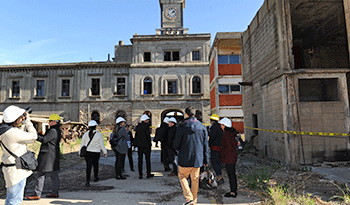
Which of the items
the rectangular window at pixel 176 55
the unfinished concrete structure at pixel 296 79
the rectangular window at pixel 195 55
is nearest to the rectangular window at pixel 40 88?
the rectangular window at pixel 176 55

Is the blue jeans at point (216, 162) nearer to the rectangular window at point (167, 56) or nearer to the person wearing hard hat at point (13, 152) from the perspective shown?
the person wearing hard hat at point (13, 152)

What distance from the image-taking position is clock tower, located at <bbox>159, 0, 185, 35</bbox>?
26878 millimetres

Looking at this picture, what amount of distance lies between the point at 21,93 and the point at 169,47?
57.9 ft

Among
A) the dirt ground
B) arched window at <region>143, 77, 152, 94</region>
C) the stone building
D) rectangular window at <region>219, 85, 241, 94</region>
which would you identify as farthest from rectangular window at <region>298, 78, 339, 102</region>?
arched window at <region>143, 77, 152, 94</region>

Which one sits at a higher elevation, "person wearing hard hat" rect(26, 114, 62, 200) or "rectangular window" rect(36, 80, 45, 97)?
"rectangular window" rect(36, 80, 45, 97)

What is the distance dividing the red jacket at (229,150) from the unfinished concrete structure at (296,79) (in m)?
3.68

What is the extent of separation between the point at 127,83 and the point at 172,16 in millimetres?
9807

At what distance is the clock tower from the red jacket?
23566mm

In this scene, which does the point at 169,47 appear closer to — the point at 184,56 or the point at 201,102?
the point at 184,56

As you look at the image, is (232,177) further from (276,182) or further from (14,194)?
(14,194)

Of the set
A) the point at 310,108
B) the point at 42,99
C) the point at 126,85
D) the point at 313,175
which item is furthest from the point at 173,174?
the point at 42,99

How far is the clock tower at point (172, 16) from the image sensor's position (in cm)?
2688

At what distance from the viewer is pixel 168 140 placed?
6.58 meters

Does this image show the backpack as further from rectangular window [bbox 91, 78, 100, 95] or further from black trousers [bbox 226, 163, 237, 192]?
rectangular window [bbox 91, 78, 100, 95]
